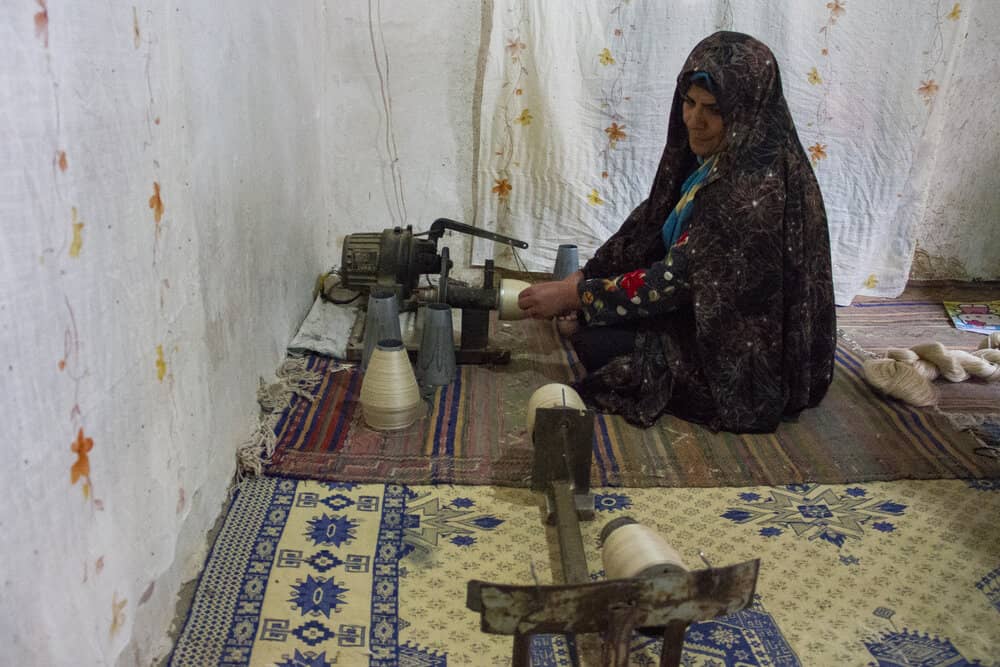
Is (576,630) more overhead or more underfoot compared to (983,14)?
more underfoot

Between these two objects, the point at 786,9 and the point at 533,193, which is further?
the point at 533,193

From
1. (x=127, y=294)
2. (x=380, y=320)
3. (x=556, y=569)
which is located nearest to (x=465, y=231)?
(x=380, y=320)

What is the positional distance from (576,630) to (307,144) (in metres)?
2.38

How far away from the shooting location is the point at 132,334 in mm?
1207

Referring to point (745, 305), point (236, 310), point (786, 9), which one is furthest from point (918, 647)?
point (786, 9)

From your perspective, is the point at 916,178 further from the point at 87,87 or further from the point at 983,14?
the point at 87,87

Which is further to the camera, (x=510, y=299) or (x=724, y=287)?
(x=510, y=299)

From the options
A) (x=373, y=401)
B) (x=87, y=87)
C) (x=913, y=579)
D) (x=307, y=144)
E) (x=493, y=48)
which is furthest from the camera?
(x=493, y=48)

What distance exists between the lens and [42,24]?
0.93m

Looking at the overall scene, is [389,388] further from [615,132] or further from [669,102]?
[669,102]

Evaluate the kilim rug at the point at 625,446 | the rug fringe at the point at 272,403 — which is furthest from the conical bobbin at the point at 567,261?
the rug fringe at the point at 272,403

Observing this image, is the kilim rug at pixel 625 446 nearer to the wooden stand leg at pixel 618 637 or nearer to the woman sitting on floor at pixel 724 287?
the woman sitting on floor at pixel 724 287

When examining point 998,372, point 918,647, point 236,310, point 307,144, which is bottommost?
point 918,647

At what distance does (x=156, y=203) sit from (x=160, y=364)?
277 millimetres
